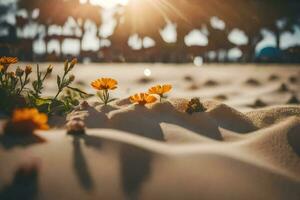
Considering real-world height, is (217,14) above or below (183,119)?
above

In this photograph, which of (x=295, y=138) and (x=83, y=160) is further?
(x=295, y=138)

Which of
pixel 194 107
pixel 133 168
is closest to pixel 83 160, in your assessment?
pixel 133 168

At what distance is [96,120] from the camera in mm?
2309

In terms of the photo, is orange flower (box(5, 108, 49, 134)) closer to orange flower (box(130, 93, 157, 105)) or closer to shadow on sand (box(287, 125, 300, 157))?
orange flower (box(130, 93, 157, 105))

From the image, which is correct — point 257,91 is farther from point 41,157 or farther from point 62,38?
point 62,38

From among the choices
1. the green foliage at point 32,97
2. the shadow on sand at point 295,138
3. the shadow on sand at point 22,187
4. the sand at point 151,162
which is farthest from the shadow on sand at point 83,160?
the green foliage at point 32,97

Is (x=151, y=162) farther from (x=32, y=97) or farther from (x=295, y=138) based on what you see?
(x=32, y=97)

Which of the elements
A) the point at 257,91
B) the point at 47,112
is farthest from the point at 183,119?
the point at 257,91

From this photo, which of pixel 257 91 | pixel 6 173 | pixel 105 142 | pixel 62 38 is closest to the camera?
pixel 6 173

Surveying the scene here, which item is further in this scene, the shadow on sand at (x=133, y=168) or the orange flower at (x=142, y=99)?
the orange flower at (x=142, y=99)

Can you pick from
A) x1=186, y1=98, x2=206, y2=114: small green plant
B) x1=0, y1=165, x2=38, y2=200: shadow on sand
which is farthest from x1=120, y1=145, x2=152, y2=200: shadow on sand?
x1=186, y1=98, x2=206, y2=114: small green plant

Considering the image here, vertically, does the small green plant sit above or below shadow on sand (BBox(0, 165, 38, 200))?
above

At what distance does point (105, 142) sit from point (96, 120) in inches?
27.0

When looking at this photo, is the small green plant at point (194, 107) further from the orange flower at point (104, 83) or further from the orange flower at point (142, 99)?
the orange flower at point (104, 83)
